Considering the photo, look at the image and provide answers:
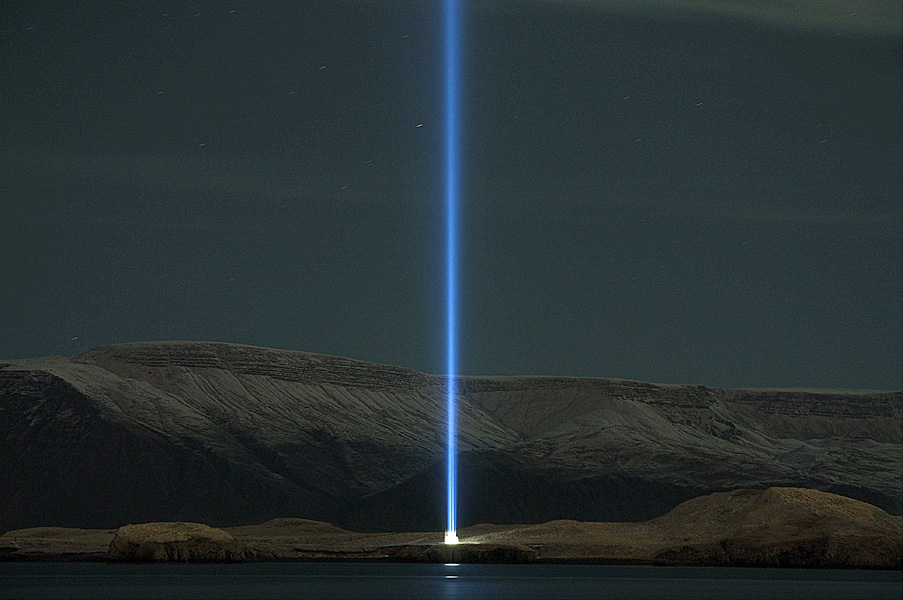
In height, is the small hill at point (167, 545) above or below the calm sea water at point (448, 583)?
above

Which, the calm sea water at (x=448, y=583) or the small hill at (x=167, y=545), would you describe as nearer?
the calm sea water at (x=448, y=583)

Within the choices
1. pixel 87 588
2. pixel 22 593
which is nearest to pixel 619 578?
pixel 87 588

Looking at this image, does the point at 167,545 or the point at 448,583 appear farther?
the point at 167,545

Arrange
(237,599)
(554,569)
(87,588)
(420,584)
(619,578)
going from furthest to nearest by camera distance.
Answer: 1. (554,569)
2. (619,578)
3. (420,584)
4. (87,588)
5. (237,599)

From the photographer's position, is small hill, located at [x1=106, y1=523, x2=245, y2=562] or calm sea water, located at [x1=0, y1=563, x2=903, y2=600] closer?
calm sea water, located at [x1=0, y1=563, x2=903, y2=600]

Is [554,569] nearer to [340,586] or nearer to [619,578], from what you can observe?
[619,578]

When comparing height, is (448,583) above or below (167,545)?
below

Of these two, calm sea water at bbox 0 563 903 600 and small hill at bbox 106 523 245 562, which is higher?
small hill at bbox 106 523 245 562

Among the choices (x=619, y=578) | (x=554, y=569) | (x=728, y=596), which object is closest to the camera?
(x=728, y=596)
